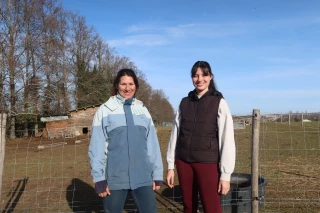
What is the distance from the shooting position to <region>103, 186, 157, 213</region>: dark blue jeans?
244 centimetres

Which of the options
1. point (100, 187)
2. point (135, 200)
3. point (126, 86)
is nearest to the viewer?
point (100, 187)

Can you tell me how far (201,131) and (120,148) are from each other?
0.76 metres

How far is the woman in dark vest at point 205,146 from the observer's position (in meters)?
2.54

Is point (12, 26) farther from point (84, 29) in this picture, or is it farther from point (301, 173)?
point (301, 173)

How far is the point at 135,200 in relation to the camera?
2512 mm

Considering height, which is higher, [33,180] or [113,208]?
[113,208]

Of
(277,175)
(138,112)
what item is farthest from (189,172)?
(277,175)

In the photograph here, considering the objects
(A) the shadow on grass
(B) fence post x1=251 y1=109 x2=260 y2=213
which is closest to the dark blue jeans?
(B) fence post x1=251 y1=109 x2=260 y2=213

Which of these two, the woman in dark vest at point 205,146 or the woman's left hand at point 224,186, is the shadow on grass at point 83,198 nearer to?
the woman in dark vest at point 205,146

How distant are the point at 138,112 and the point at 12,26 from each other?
26.6m

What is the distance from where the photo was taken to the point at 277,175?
7.23 meters

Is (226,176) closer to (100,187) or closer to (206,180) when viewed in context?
(206,180)

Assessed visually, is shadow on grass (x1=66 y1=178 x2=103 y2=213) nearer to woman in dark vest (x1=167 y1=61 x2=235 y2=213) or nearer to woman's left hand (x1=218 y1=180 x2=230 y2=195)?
woman in dark vest (x1=167 y1=61 x2=235 y2=213)

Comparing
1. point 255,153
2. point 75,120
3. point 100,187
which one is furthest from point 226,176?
point 75,120
